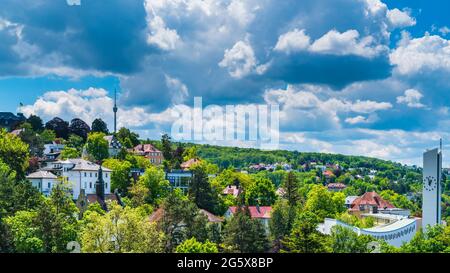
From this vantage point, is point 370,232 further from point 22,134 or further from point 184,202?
point 22,134

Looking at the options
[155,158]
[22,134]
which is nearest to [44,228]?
[22,134]

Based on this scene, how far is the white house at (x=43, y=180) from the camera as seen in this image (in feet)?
94.8

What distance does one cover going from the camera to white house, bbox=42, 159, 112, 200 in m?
30.0

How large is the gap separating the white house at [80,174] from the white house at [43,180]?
2.03 feet

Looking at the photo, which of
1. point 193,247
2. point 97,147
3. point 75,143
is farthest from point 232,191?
point 193,247

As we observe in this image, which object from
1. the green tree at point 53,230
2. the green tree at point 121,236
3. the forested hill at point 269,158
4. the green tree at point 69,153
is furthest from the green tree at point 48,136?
the green tree at point 121,236

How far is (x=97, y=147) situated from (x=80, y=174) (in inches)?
214

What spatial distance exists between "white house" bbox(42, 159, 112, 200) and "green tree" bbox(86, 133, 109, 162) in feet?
13.2

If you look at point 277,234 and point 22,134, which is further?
point 22,134

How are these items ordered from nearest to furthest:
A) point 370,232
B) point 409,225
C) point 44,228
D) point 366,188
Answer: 1. point 44,228
2. point 370,232
3. point 409,225
4. point 366,188

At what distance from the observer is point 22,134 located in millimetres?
34688

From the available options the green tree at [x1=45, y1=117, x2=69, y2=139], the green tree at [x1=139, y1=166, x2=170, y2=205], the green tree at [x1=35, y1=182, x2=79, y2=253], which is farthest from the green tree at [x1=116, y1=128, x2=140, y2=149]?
the green tree at [x1=35, y1=182, x2=79, y2=253]

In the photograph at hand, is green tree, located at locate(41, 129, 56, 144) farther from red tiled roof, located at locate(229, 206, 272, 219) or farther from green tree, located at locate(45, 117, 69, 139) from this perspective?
red tiled roof, located at locate(229, 206, 272, 219)
